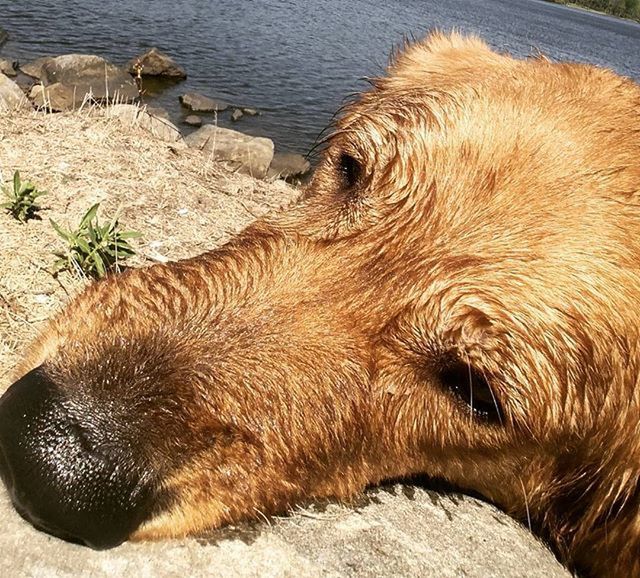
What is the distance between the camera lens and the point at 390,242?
3225mm

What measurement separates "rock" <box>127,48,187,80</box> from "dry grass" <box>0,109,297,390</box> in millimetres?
12931

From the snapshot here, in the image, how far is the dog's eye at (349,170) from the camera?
3.62 m

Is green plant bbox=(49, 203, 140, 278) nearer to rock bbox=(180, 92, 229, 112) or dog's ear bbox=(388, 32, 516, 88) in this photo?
dog's ear bbox=(388, 32, 516, 88)

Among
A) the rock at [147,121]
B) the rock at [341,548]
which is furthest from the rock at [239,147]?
the rock at [341,548]

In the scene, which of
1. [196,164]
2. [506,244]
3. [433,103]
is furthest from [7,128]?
[506,244]

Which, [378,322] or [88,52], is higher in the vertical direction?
[378,322]

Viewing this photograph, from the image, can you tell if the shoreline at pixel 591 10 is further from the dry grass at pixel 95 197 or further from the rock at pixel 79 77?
the dry grass at pixel 95 197

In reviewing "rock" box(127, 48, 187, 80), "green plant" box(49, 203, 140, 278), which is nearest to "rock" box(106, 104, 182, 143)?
"green plant" box(49, 203, 140, 278)

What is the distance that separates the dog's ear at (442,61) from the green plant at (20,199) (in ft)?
10.0

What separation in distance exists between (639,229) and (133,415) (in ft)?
7.67

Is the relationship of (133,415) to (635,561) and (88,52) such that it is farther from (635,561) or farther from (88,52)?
(88,52)

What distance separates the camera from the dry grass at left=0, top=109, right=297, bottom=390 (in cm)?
505

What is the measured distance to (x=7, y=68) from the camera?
18.1 metres

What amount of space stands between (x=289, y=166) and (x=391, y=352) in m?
12.5
